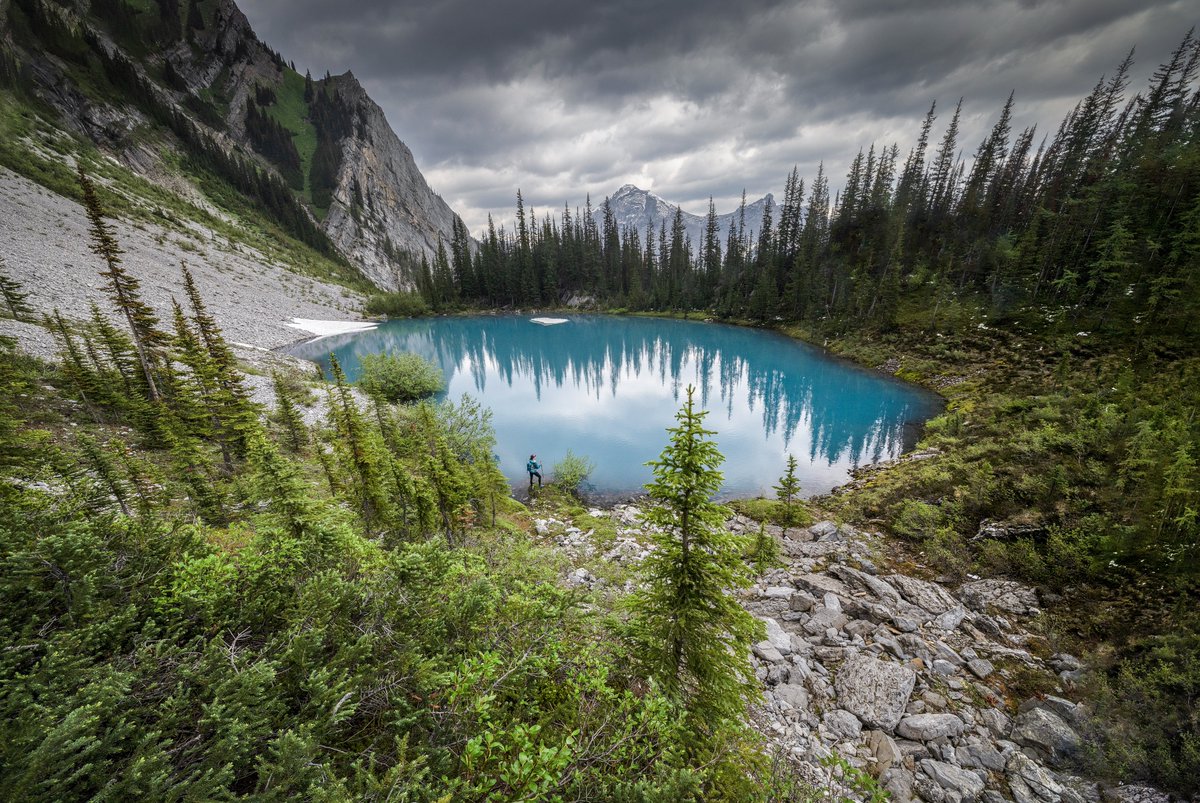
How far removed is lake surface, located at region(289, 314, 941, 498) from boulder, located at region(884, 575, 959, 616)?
18.5 ft

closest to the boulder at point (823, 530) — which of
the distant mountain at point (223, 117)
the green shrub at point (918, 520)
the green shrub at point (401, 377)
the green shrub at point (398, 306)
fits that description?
the green shrub at point (918, 520)

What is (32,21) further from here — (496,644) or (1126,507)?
(1126,507)

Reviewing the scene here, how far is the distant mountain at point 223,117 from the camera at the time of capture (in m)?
87.6

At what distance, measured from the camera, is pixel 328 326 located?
66.4m

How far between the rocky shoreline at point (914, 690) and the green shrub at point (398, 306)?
94.5 m

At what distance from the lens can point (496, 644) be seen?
521 cm

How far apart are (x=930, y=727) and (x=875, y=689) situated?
878 millimetres

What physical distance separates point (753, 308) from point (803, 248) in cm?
1308

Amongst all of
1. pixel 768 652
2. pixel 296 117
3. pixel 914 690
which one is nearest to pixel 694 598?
pixel 768 652

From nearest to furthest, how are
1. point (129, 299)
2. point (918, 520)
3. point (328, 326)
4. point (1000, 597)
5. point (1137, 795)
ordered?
point (1137, 795), point (1000, 597), point (918, 520), point (129, 299), point (328, 326)

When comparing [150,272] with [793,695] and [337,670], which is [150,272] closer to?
[337,670]

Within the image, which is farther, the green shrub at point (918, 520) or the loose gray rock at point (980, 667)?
the green shrub at point (918, 520)

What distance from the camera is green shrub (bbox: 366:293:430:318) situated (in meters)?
89.5

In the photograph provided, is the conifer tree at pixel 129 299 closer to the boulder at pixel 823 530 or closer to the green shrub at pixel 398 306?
the boulder at pixel 823 530
